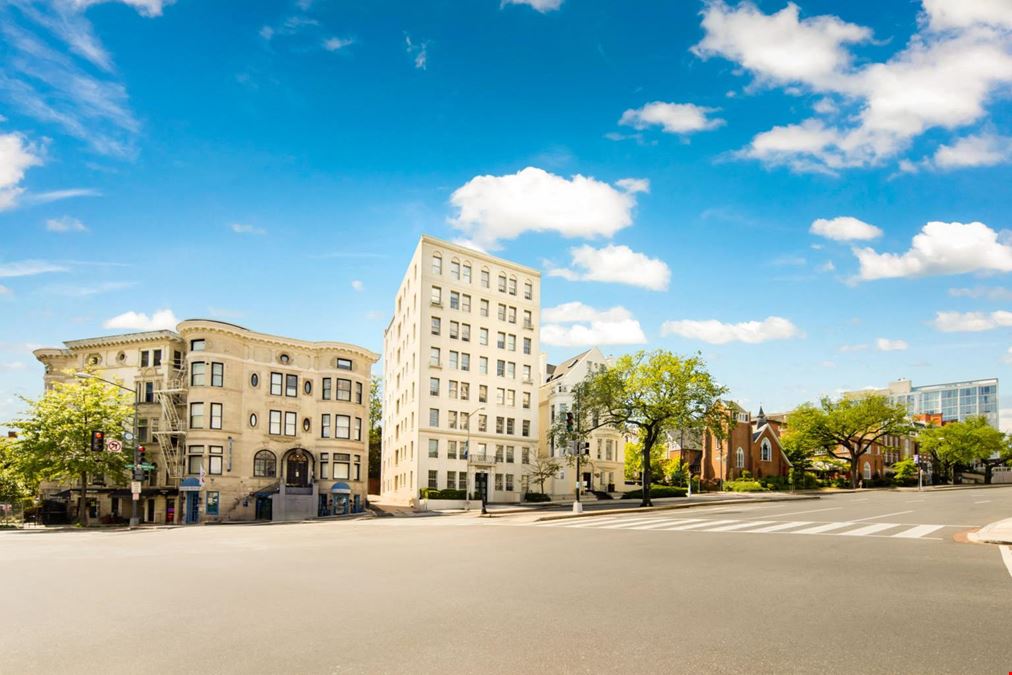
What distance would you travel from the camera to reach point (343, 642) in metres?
9.15

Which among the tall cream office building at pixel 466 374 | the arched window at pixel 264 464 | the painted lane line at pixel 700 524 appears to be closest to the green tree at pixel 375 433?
the tall cream office building at pixel 466 374

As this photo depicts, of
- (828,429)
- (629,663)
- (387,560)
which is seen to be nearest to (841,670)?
(629,663)

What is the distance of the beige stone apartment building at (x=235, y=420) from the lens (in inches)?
2164

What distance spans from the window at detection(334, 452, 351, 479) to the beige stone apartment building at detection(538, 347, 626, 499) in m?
23.0

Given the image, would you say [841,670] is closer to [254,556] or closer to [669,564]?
[669,564]

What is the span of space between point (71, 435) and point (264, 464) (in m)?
13.1

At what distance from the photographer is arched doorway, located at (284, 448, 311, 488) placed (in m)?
58.3

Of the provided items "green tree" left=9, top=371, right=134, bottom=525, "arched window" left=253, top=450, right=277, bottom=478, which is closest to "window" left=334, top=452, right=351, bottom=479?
"arched window" left=253, top=450, right=277, bottom=478

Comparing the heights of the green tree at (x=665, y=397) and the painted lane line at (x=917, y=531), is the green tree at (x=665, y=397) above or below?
above

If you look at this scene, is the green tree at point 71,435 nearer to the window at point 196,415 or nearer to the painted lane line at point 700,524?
the window at point 196,415

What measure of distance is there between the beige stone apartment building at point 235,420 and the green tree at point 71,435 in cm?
178

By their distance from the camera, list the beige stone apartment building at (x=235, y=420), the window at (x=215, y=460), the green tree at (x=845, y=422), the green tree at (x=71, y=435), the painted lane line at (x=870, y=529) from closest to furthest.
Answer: the painted lane line at (x=870, y=529) → the green tree at (x=71, y=435) → the window at (x=215, y=460) → the beige stone apartment building at (x=235, y=420) → the green tree at (x=845, y=422)

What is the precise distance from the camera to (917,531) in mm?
25250

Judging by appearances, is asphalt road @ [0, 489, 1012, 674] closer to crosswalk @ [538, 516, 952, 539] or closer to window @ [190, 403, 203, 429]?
crosswalk @ [538, 516, 952, 539]
